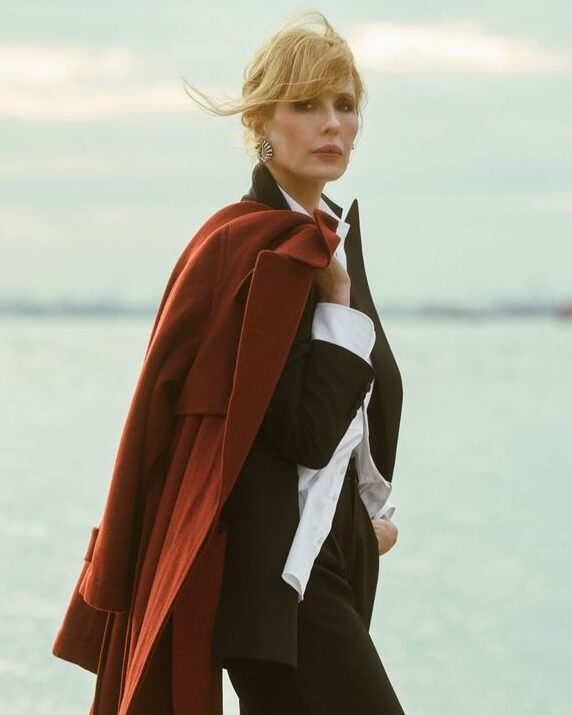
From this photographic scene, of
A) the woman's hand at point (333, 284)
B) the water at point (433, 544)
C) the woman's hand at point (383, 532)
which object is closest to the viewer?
the woman's hand at point (333, 284)

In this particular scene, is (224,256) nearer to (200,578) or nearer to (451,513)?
(200,578)

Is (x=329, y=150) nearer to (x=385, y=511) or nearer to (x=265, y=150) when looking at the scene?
(x=265, y=150)

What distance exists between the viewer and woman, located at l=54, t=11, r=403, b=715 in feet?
7.91

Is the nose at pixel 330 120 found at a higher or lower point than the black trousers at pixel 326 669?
higher

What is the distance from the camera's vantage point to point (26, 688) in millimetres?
5395

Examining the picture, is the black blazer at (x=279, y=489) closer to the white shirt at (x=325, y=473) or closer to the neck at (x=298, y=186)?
the white shirt at (x=325, y=473)

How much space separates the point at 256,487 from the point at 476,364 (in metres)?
27.0

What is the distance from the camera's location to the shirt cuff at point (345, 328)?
248 cm

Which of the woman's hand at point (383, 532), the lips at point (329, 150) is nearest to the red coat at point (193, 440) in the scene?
the lips at point (329, 150)

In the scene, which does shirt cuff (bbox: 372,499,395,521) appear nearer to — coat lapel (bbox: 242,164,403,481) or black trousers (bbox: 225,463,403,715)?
coat lapel (bbox: 242,164,403,481)

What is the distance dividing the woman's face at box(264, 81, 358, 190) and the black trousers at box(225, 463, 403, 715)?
530mm

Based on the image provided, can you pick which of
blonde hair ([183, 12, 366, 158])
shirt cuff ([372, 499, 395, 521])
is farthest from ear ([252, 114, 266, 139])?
shirt cuff ([372, 499, 395, 521])

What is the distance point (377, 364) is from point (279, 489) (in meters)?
0.29

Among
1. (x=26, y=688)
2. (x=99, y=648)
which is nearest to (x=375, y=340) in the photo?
(x=99, y=648)
